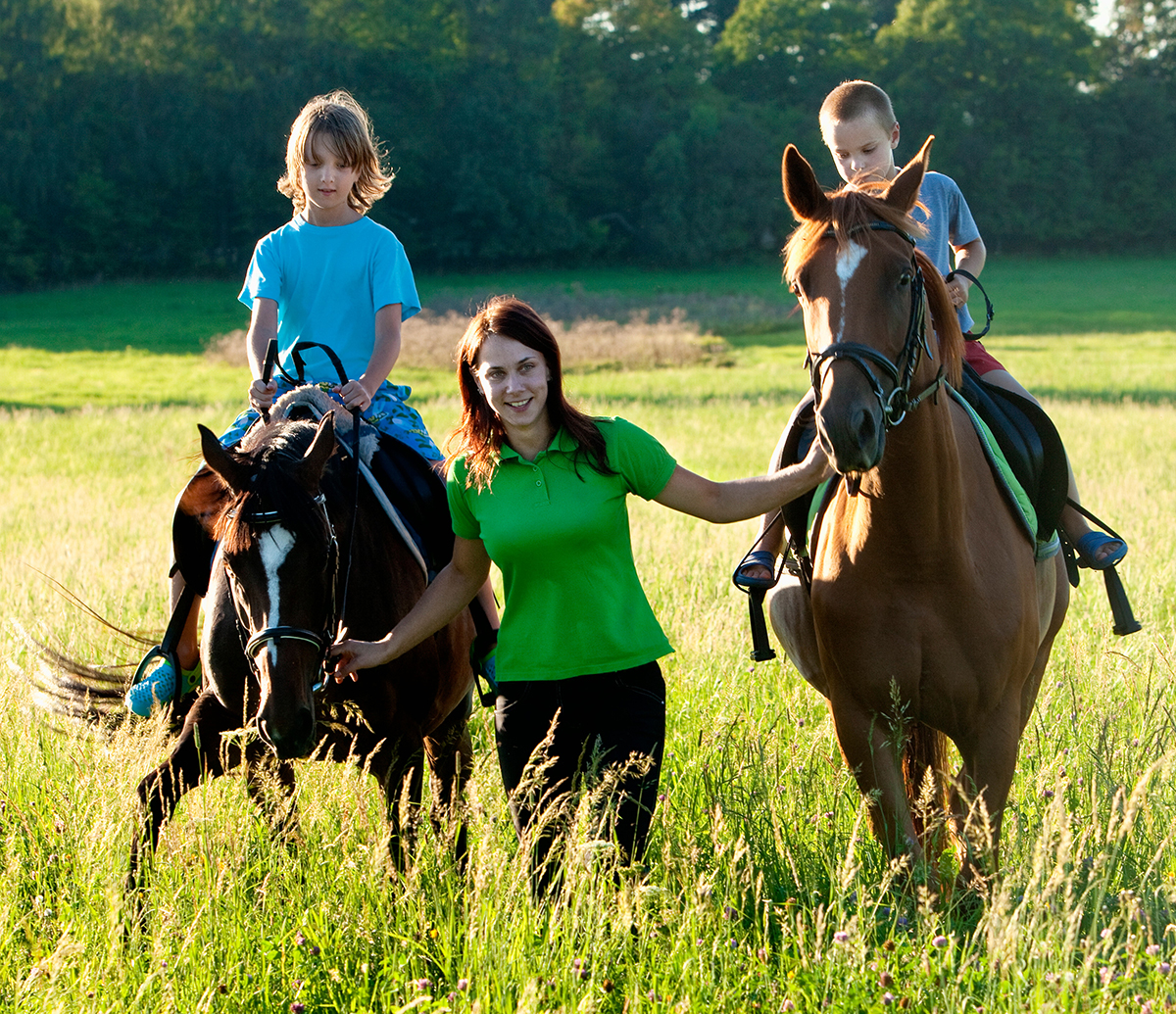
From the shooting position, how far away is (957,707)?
3742 millimetres

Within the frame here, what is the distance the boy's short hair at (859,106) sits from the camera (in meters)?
4.50

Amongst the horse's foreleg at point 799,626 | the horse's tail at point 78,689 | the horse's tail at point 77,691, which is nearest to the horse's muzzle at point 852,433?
the horse's foreleg at point 799,626

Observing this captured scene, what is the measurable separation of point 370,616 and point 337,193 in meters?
1.86

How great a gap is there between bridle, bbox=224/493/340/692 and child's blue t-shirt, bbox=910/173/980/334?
2.78 metres

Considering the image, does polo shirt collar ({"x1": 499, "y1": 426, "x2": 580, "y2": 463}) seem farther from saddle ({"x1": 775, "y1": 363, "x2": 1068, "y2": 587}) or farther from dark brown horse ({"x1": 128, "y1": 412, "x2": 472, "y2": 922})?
saddle ({"x1": 775, "y1": 363, "x2": 1068, "y2": 587})

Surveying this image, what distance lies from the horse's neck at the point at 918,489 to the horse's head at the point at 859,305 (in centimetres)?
16

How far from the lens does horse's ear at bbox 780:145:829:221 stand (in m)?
3.46

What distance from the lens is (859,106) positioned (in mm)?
4512

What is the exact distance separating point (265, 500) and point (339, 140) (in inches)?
77.5

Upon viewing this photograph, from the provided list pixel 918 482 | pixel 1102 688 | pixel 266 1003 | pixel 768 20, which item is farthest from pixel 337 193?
pixel 768 20

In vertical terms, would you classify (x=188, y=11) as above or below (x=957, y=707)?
above

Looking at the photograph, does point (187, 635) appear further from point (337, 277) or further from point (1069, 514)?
point (1069, 514)

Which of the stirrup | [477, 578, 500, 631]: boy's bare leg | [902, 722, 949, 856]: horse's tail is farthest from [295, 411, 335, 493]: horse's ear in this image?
[902, 722, 949, 856]: horse's tail

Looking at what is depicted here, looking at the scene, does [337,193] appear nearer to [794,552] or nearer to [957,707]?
[794,552]
